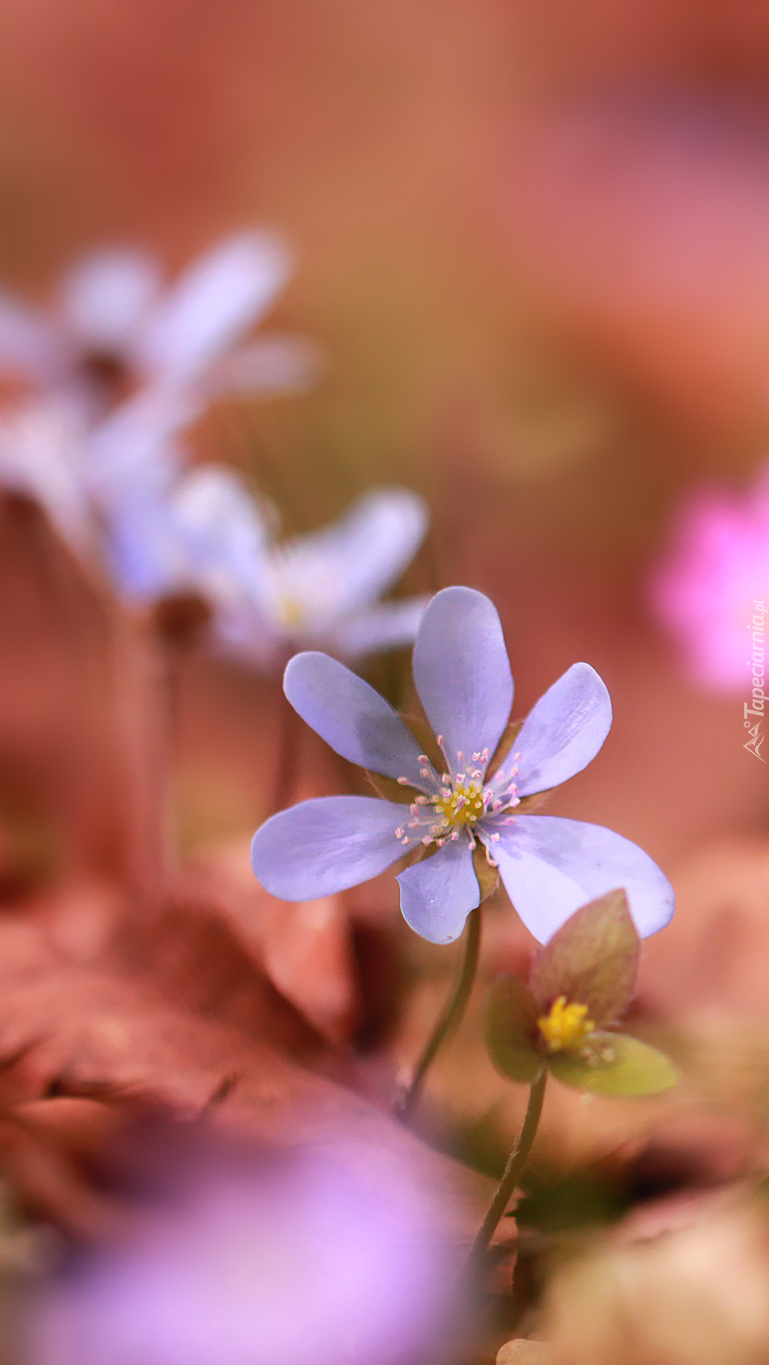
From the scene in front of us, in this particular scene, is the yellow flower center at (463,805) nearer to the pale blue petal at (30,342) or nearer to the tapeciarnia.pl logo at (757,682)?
the tapeciarnia.pl logo at (757,682)

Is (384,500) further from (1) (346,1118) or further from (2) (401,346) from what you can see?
(2) (401,346)

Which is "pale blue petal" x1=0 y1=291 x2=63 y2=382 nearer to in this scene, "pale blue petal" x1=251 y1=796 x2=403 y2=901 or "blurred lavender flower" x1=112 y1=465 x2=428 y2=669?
"blurred lavender flower" x1=112 y1=465 x2=428 y2=669

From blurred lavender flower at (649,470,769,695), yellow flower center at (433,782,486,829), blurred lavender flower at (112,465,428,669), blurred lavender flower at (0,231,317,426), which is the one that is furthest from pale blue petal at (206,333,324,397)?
yellow flower center at (433,782,486,829)

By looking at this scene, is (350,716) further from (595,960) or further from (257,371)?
(257,371)

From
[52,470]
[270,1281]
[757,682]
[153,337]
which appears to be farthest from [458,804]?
[153,337]

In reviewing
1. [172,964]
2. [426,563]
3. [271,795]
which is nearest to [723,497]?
[426,563]
